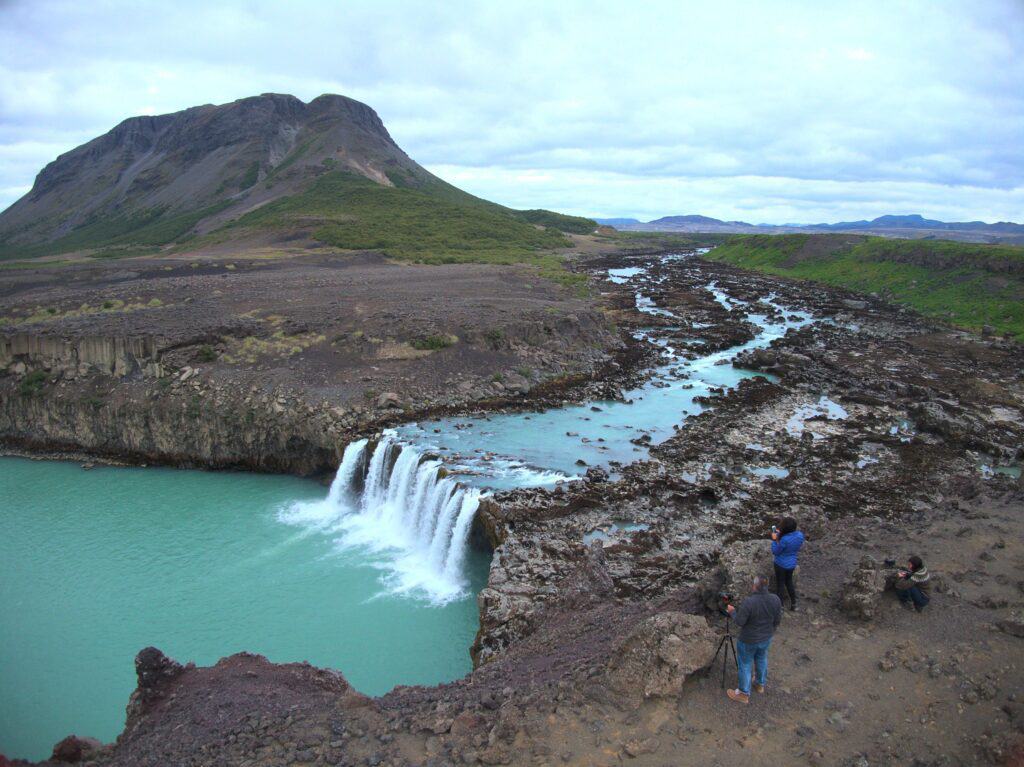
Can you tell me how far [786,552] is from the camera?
10.9 m

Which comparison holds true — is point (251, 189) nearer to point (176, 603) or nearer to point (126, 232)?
point (126, 232)

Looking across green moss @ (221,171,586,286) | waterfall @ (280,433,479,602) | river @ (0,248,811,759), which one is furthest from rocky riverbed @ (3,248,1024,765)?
green moss @ (221,171,586,286)

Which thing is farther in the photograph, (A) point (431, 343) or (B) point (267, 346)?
(A) point (431, 343)

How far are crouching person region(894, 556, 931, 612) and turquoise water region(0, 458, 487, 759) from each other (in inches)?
388

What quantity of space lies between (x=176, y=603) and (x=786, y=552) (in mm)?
17273

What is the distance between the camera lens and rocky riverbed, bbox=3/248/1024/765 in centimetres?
878

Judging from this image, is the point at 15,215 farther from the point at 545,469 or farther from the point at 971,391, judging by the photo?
the point at 971,391

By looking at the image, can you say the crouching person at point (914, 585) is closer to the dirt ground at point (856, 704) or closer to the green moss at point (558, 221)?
the dirt ground at point (856, 704)

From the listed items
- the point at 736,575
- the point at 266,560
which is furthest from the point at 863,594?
the point at 266,560

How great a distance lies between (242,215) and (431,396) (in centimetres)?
9132

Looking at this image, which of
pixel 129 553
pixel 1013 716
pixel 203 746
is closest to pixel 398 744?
pixel 203 746

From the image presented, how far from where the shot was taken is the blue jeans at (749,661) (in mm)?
8883

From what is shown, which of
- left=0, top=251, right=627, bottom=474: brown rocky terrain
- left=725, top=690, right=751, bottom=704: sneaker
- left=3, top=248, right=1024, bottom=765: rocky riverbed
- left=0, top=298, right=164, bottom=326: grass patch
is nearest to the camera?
left=3, top=248, right=1024, bottom=765: rocky riverbed

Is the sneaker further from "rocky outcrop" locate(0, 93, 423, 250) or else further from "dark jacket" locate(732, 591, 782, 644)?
"rocky outcrop" locate(0, 93, 423, 250)
